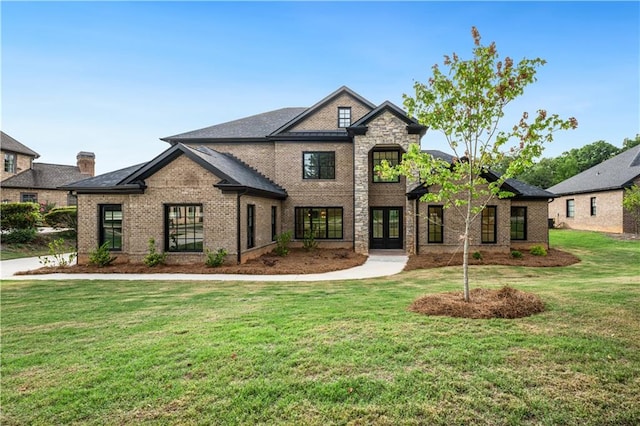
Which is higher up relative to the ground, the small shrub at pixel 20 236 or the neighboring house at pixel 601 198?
the neighboring house at pixel 601 198

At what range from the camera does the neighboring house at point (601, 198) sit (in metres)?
24.4

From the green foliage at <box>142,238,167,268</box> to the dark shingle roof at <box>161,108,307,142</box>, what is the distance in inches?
331

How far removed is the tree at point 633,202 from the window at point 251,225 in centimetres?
2451

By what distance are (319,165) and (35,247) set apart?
17.0 m

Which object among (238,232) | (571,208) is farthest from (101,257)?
(571,208)

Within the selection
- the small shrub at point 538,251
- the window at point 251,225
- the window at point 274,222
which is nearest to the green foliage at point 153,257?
the window at point 251,225

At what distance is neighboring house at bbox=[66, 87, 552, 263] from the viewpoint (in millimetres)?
13320

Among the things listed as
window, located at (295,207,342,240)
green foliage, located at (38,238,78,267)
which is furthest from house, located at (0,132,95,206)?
window, located at (295,207,342,240)

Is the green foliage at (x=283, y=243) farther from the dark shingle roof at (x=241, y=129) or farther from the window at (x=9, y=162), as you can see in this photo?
the window at (x=9, y=162)

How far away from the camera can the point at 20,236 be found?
18203mm

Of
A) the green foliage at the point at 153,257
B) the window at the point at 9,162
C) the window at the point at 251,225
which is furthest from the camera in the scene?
the window at the point at 9,162

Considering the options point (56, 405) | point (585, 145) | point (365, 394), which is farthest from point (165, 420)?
point (585, 145)

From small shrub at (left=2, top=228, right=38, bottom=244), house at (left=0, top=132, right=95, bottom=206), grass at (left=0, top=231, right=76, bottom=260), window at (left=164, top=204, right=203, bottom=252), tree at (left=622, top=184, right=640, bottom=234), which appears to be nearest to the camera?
window at (left=164, top=204, right=203, bottom=252)

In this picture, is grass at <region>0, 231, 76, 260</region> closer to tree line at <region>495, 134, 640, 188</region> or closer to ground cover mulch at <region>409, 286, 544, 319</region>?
ground cover mulch at <region>409, 286, 544, 319</region>
